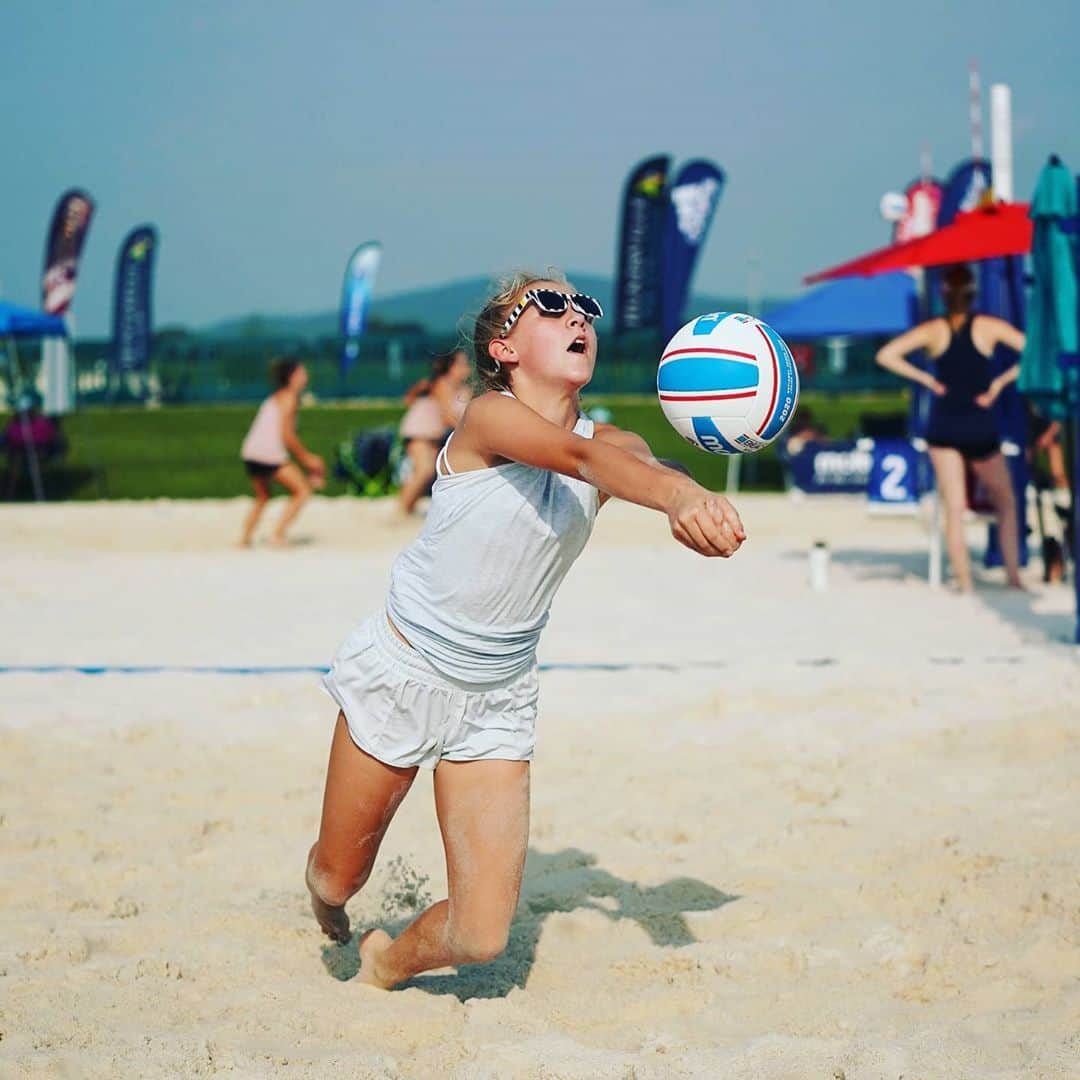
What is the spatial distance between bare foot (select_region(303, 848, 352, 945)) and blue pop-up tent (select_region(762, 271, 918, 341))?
15872mm

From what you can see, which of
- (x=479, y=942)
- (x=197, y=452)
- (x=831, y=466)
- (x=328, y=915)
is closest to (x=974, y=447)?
(x=328, y=915)

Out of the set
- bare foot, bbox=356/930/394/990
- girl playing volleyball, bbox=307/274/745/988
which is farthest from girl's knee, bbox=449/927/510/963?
bare foot, bbox=356/930/394/990

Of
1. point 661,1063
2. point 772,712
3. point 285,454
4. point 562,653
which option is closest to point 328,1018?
point 661,1063

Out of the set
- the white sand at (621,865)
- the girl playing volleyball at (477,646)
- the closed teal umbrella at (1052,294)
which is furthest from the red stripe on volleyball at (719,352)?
the closed teal umbrella at (1052,294)

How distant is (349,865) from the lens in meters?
3.16

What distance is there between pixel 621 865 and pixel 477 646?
1354 millimetres

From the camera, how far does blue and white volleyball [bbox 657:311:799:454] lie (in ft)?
9.91

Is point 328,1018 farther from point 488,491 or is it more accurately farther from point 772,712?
point 772,712

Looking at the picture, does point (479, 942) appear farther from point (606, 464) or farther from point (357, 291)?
point (357, 291)

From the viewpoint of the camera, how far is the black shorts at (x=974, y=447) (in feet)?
29.0

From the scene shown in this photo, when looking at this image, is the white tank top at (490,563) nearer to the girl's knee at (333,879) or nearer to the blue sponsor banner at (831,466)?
the girl's knee at (333,879)

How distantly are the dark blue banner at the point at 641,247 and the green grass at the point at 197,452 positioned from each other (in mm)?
2126

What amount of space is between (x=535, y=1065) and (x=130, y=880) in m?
1.63

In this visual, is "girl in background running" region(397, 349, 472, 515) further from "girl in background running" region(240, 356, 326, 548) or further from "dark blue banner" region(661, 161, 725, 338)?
"dark blue banner" region(661, 161, 725, 338)
